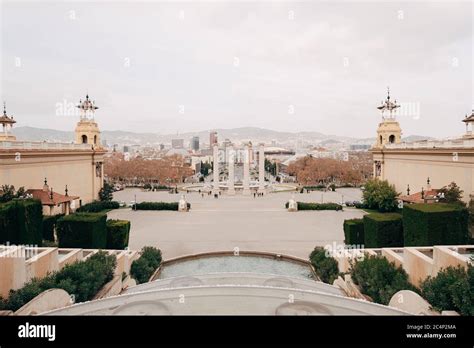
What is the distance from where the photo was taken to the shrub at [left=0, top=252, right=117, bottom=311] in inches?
294

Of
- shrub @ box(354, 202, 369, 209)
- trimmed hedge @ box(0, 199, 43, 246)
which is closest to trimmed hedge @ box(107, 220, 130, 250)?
trimmed hedge @ box(0, 199, 43, 246)

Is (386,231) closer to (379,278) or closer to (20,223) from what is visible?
(379,278)

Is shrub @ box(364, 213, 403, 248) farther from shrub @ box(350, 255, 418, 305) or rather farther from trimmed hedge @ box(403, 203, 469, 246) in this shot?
shrub @ box(350, 255, 418, 305)

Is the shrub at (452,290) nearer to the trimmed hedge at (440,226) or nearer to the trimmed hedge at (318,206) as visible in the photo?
the trimmed hedge at (440,226)

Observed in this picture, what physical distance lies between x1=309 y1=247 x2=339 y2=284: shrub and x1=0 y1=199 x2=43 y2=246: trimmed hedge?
366 inches

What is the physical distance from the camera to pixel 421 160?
27000 millimetres

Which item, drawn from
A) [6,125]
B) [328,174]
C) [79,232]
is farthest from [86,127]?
[328,174]

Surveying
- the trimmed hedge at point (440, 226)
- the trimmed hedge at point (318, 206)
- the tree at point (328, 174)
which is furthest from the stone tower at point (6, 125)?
the tree at point (328, 174)

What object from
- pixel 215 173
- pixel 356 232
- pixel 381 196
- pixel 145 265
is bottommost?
pixel 145 265

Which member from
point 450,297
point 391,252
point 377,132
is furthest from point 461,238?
point 377,132

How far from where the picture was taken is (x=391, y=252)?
11148 millimetres

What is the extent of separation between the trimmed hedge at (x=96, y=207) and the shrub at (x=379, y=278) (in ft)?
74.9

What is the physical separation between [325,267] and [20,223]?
9673 mm

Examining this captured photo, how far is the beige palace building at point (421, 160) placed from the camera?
20328 millimetres
